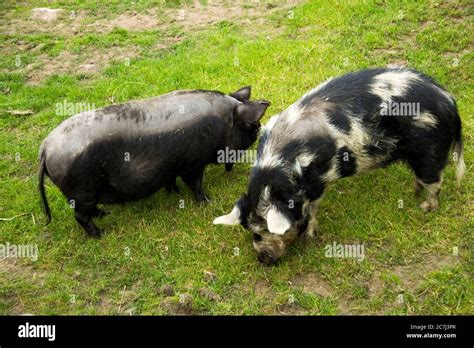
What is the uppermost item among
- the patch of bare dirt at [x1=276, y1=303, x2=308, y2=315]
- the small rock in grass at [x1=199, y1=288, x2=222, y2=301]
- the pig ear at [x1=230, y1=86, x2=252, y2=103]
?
the pig ear at [x1=230, y1=86, x2=252, y2=103]

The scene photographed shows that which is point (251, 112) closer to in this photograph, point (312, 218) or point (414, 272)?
point (312, 218)

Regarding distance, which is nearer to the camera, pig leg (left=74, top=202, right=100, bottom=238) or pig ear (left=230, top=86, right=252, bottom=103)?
pig leg (left=74, top=202, right=100, bottom=238)

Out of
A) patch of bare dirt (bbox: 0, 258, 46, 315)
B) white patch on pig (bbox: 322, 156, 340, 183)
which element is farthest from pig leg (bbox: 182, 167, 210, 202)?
patch of bare dirt (bbox: 0, 258, 46, 315)

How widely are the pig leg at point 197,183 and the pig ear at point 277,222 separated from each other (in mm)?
1427

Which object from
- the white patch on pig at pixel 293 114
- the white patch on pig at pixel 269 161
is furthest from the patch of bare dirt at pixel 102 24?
the white patch on pig at pixel 269 161

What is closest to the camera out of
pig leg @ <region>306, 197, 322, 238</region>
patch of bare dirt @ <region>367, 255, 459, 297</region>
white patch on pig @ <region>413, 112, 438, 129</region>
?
patch of bare dirt @ <region>367, 255, 459, 297</region>

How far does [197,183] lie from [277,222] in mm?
1590

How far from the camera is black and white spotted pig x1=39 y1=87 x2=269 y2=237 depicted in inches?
201

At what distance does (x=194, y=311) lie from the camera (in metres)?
4.73

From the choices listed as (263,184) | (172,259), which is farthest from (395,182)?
(172,259)

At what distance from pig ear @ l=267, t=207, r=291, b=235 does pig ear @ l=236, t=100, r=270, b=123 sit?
1.54 metres

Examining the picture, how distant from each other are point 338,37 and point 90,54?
4.49 m

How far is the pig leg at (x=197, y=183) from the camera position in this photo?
5.75m

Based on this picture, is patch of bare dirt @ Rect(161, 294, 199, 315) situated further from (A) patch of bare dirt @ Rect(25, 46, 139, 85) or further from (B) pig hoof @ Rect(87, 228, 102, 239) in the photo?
(A) patch of bare dirt @ Rect(25, 46, 139, 85)
